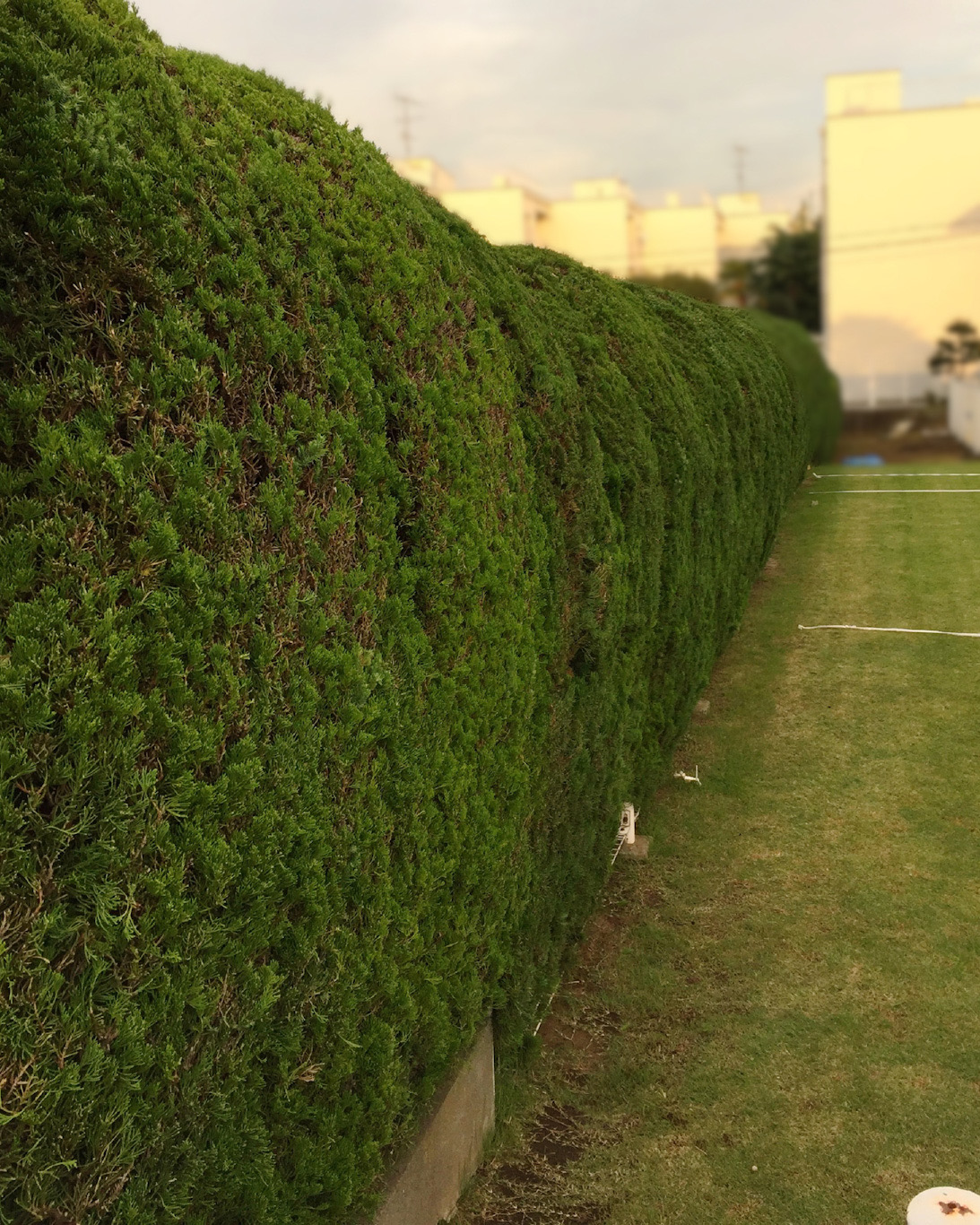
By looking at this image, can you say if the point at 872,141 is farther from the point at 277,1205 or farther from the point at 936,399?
the point at 277,1205

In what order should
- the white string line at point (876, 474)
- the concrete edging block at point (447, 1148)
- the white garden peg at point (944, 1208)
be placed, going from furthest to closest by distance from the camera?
the white string line at point (876, 474)
the concrete edging block at point (447, 1148)
the white garden peg at point (944, 1208)

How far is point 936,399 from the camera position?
20531 millimetres

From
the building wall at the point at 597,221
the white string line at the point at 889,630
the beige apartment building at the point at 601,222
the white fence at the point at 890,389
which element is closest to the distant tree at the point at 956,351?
the white fence at the point at 890,389

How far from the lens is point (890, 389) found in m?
21.5

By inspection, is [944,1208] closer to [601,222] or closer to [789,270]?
[601,222]

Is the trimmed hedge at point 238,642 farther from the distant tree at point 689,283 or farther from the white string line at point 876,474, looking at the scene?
the white string line at point 876,474

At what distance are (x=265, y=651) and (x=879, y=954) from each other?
3.96 m

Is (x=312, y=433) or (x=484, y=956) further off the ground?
(x=312, y=433)

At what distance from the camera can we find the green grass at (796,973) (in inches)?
145

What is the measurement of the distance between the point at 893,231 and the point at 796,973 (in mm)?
18932

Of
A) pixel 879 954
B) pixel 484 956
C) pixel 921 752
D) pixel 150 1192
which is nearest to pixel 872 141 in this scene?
pixel 921 752

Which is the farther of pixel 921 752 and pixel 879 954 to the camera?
pixel 921 752

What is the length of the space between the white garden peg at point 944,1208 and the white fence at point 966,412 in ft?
66.4

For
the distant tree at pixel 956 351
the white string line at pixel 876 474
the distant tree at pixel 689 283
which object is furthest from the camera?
the white string line at pixel 876 474
